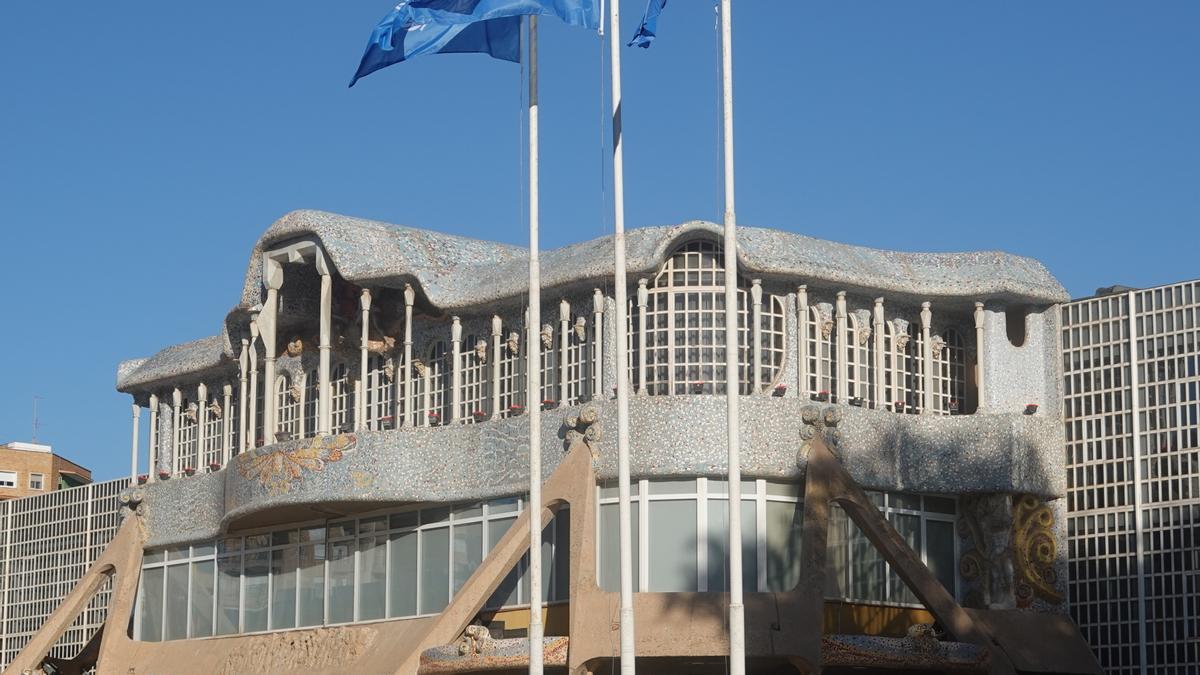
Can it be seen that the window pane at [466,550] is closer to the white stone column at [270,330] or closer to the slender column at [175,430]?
the white stone column at [270,330]

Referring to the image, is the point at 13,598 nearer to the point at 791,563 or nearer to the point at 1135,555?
the point at 791,563

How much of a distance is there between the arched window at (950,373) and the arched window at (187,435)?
61.6ft

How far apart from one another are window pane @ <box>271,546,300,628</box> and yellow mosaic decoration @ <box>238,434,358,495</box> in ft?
8.94

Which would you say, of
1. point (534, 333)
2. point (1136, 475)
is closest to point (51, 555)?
point (534, 333)

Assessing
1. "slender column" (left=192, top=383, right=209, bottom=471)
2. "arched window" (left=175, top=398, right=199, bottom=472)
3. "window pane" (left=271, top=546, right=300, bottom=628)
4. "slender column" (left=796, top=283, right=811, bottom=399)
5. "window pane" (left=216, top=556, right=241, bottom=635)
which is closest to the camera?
"slender column" (left=796, top=283, right=811, bottom=399)

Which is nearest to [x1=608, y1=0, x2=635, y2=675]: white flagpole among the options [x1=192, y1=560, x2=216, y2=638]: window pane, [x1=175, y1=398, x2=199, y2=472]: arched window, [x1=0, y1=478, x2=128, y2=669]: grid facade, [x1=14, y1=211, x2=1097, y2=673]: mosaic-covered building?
[x1=14, y1=211, x2=1097, y2=673]: mosaic-covered building

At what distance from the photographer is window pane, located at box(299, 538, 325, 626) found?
158 feet

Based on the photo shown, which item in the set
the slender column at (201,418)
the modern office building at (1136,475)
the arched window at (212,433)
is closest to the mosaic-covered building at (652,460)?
the modern office building at (1136,475)

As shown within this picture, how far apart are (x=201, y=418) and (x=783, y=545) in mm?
17634

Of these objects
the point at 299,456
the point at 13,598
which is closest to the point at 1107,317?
the point at 299,456

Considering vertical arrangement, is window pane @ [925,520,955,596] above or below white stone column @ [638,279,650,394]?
below

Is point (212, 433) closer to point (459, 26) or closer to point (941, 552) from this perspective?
point (941, 552)

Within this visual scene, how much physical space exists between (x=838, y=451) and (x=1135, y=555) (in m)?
6.36

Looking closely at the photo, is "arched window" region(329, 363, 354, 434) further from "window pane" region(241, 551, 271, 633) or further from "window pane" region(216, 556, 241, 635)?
"window pane" region(216, 556, 241, 635)
